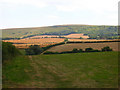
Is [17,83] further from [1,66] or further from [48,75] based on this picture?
[1,66]

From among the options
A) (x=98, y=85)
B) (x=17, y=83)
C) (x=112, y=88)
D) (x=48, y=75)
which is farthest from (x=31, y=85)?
(x=112, y=88)

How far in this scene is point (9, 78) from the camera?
22078 mm

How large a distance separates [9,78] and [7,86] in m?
3.71

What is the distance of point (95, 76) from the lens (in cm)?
2370

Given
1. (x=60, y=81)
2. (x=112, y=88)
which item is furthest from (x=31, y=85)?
(x=112, y=88)

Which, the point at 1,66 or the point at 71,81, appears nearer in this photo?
the point at 71,81

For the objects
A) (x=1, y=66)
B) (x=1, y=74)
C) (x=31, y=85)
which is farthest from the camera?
(x=1, y=66)

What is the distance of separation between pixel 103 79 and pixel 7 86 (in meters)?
11.7

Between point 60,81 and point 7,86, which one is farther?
point 60,81

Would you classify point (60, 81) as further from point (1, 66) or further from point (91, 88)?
point (1, 66)

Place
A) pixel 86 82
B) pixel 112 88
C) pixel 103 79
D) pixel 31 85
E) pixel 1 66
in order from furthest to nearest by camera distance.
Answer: pixel 1 66
pixel 103 79
pixel 86 82
pixel 31 85
pixel 112 88

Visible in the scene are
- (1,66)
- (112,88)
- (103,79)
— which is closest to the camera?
(112,88)

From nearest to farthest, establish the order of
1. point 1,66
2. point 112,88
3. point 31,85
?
point 112,88 < point 31,85 < point 1,66

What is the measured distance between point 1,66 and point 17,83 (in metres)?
8.69
